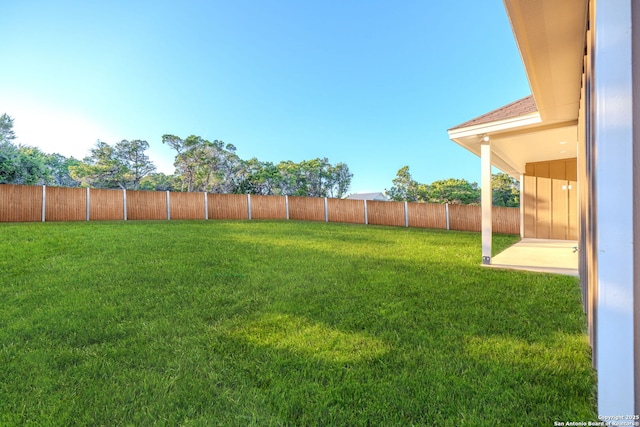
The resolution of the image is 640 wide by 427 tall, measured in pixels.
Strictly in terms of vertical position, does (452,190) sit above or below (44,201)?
above

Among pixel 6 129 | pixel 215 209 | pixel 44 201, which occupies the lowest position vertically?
pixel 215 209

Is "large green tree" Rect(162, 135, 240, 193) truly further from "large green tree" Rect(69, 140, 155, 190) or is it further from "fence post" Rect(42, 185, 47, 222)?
"fence post" Rect(42, 185, 47, 222)

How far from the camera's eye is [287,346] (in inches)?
87.3

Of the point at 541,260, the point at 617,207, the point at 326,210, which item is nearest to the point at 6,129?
the point at 326,210

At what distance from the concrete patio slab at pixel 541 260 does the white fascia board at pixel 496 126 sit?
81.8 inches

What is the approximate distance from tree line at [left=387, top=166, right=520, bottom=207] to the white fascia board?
16.8 m

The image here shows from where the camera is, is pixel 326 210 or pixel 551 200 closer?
pixel 551 200

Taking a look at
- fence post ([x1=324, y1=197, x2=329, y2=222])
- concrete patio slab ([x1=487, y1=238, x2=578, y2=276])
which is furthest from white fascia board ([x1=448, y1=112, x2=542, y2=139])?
fence post ([x1=324, y1=197, x2=329, y2=222])

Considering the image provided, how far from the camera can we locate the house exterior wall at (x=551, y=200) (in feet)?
26.9

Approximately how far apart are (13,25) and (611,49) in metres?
21.2

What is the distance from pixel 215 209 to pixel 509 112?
422 inches

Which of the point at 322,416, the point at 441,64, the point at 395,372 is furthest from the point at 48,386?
the point at 441,64

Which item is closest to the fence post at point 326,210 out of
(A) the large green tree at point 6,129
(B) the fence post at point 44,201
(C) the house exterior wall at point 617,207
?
(B) the fence post at point 44,201

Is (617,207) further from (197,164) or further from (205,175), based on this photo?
(197,164)
